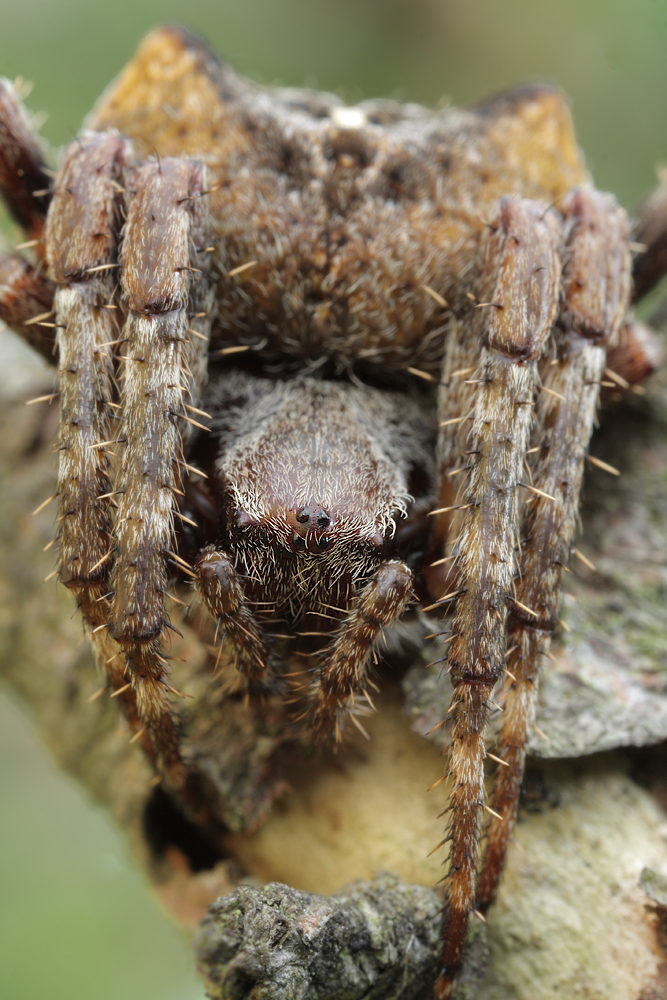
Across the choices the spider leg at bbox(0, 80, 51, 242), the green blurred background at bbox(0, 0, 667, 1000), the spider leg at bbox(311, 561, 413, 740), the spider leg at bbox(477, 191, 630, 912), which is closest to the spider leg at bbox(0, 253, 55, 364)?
the spider leg at bbox(0, 80, 51, 242)

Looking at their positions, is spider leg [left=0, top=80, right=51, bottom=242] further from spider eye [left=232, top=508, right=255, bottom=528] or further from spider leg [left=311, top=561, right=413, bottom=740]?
spider leg [left=311, top=561, right=413, bottom=740]

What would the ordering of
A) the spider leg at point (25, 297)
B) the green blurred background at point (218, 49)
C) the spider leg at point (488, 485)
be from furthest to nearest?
the green blurred background at point (218, 49), the spider leg at point (25, 297), the spider leg at point (488, 485)

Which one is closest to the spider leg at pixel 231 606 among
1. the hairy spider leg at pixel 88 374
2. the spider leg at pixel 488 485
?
the hairy spider leg at pixel 88 374

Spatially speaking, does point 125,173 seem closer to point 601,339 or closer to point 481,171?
point 481,171

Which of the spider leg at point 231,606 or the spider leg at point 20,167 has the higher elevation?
the spider leg at point 20,167

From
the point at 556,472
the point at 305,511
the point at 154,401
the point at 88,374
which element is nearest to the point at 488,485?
the point at 556,472

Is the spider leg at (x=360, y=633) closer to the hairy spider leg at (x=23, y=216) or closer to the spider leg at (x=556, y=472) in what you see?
the spider leg at (x=556, y=472)

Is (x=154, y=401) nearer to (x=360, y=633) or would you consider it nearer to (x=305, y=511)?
(x=305, y=511)
